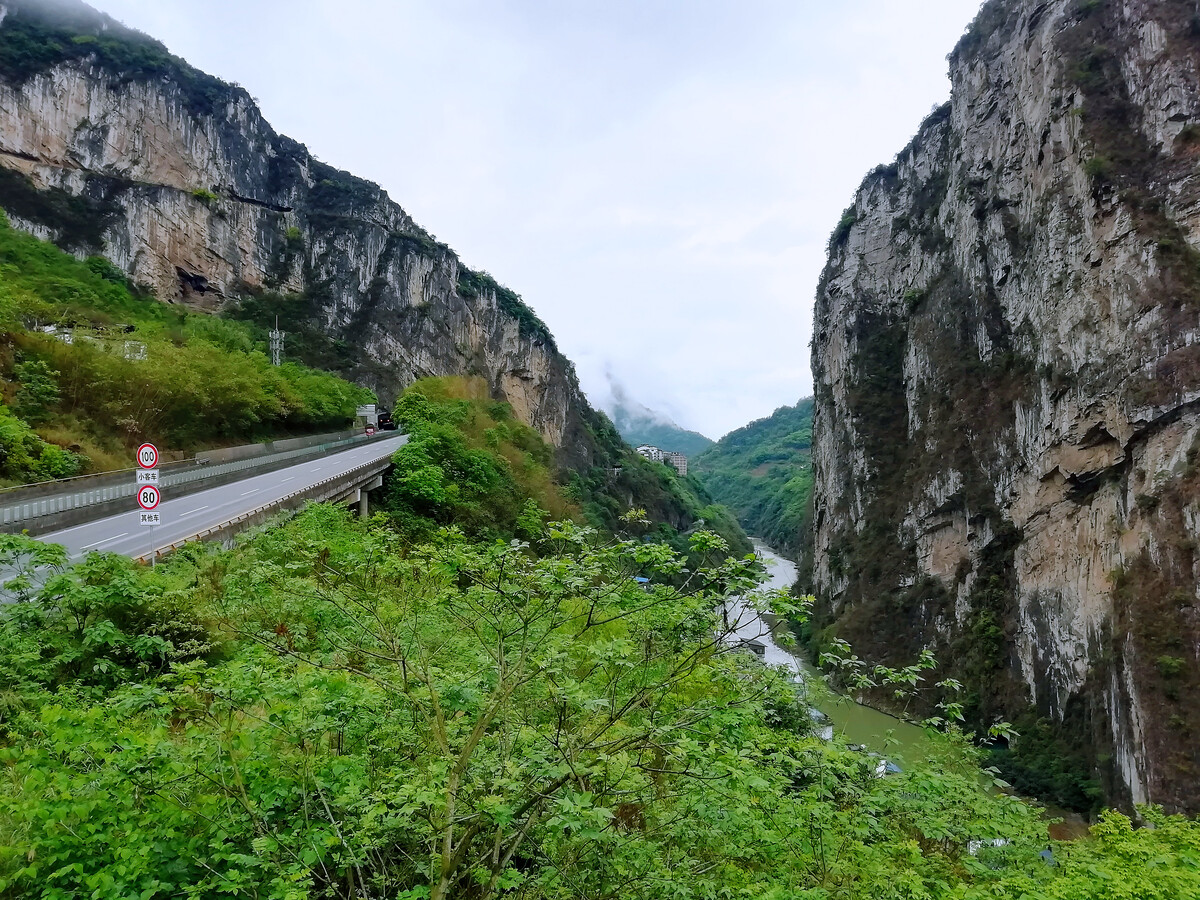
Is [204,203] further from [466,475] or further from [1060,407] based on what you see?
[1060,407]

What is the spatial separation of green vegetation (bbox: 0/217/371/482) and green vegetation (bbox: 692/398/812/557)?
61.5 m

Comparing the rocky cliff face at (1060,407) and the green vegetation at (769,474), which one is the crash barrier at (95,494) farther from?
the green vegetation at (769,474)

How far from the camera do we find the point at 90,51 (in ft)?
141

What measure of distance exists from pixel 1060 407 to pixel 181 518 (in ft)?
113

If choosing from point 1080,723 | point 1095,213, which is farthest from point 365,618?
point 1095,213

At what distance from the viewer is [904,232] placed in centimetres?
4925

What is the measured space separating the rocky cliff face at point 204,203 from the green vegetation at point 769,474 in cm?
3611

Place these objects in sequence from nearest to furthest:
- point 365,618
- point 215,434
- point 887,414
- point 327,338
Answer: point 365,618, point 215,434, point 887,414, point 327,338

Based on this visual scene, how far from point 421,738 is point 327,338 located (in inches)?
2172

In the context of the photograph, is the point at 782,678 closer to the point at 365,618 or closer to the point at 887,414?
the point at 365,618

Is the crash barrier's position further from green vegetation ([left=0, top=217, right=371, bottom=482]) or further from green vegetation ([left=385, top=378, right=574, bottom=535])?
green vegetation ([left=385, top=378, right=574, bottom=535])

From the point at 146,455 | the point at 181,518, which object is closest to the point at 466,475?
the point at 181,518

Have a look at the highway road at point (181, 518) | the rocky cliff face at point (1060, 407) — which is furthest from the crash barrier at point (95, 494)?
the rocky cliff face at point (1060, 407)

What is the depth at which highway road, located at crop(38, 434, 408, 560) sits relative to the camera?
35.1 ft
